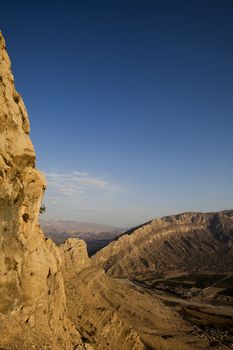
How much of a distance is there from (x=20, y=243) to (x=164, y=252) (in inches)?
6046

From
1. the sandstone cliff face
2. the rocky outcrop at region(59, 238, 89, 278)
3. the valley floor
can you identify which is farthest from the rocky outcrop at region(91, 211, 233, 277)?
the sandstone cliff face

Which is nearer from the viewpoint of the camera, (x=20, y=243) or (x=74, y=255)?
(x=20, y=243)

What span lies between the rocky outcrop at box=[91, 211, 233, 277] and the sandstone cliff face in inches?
4547

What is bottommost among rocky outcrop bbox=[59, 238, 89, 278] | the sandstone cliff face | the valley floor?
the valley floor

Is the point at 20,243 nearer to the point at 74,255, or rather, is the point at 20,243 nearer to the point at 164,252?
the point at 74,255

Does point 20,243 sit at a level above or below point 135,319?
above

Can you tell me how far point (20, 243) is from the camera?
21.7 metres

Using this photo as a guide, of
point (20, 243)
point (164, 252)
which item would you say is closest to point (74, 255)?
point (20, 243)

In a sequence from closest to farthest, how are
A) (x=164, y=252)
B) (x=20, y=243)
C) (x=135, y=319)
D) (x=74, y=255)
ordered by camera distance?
(x=20, y=243) → (x=135, y=319) → (x=74, y=255) → (x=164, y=252)

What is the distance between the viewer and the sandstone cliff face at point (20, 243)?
66.4ft

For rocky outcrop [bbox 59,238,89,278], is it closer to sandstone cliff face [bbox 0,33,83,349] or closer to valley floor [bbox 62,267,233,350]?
valley floor [bbox 62,267,233,350]

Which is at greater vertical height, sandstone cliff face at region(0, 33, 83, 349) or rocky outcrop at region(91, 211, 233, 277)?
sandstone cliff face at region(0, 33, 83, 349)

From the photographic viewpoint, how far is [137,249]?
539 ft

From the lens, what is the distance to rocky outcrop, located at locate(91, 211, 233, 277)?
145 metres
